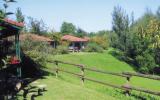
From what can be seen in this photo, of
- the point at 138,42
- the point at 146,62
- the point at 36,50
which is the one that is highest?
Result: the point at 138,42

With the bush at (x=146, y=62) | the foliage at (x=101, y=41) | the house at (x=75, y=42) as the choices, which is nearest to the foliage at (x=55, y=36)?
the house at (x=75, y=42)

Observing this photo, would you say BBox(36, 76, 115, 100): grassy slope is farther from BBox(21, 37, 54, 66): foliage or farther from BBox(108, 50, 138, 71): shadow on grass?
BBox(108, 50, 138, 71): shadow on grass

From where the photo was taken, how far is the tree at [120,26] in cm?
6805

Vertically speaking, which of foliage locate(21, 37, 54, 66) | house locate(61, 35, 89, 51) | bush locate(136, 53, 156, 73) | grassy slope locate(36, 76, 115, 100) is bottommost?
bush locate(136, 53, 156, 73)

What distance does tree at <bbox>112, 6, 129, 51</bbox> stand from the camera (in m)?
68.1

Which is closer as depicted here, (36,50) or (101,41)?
(36,50)

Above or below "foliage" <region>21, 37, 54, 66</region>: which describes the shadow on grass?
below

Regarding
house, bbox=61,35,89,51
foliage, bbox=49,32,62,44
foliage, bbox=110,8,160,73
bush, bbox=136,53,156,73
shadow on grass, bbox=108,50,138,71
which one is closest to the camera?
foliage, bbox=110,8,160,73

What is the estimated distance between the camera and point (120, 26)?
70.9 metres

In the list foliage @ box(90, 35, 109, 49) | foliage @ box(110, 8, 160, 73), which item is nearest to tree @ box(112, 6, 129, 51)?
foliage @ box(110, 8, 160, 73)

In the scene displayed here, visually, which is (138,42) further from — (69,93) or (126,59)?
(69,93)

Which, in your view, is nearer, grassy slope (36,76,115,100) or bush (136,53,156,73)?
grassy slope (36,76,115,100)

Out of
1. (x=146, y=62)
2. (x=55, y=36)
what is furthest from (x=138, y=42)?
(x=55, y=36)

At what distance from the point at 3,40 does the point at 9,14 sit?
0.34 meters
